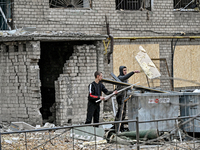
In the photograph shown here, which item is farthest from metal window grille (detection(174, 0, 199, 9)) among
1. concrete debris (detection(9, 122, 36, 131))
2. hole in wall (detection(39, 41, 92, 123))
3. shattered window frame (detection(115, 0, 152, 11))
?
concrete debris (detection(9, 122, 36, 131))

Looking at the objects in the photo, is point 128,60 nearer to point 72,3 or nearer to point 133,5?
point 133,5

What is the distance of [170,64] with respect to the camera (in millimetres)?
12695

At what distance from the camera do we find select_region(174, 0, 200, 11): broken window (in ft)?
43.0

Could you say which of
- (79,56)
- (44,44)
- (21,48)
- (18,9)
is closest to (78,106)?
(79,56)

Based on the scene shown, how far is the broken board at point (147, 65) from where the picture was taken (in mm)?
11086

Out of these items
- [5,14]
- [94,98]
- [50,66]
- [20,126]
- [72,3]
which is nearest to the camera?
[94,98]

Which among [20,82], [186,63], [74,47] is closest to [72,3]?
[74,47]

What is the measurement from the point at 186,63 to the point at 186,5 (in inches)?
91.4

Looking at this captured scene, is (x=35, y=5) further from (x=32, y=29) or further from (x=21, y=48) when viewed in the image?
(x=21, y=48)

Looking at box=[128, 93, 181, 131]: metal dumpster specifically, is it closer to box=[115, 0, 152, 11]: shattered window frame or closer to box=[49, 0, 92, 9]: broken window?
box=[49, 0, 92, 9]: broken window

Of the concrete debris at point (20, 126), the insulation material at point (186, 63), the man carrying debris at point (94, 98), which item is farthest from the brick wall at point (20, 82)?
the insulation material at point (186, 63)

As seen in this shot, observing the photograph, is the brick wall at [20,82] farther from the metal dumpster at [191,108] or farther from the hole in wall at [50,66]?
the metal dumpster at [191,108]

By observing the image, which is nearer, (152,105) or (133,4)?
(152,105)

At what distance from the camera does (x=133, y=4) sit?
1270 cm
